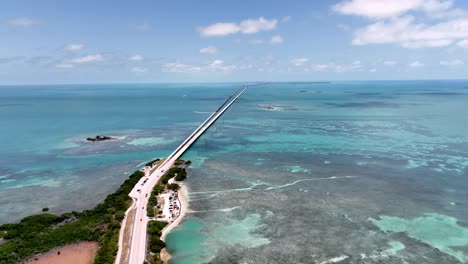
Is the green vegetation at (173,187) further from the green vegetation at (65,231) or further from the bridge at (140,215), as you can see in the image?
the green vegetation at (65,231)

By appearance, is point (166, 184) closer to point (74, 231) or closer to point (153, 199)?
point (153, 199)

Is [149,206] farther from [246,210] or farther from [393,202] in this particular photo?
[393,202]

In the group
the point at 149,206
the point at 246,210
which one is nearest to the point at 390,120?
the point at 246,210

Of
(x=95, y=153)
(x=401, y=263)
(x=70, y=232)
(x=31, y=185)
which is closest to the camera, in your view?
(x=401, y=263)

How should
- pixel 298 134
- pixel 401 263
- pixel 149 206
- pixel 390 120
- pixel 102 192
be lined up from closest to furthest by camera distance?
1. pixel 401 263
2. pixel 149 206
3. pixel 102 192
4. pixel 298 134
5. pixel 390 120

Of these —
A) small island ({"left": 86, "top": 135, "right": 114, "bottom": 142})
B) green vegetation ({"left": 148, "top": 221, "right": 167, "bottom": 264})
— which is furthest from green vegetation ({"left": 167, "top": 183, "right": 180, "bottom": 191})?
small island ({"left": 86, "top": 135, "right": 114, "bottom": 142})

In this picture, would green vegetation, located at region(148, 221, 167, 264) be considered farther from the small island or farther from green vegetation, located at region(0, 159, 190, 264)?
the small island
